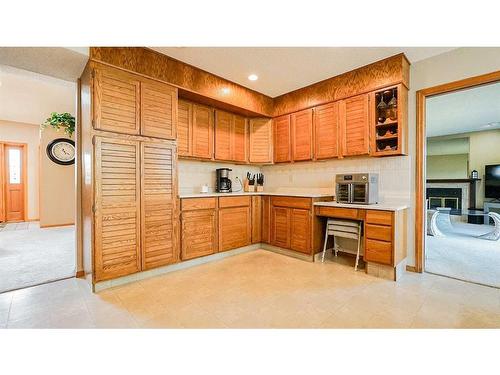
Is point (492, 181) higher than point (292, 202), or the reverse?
point (492, 181)

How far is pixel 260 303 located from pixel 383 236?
1.61 metres

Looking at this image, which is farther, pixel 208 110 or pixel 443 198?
pixel 443 198

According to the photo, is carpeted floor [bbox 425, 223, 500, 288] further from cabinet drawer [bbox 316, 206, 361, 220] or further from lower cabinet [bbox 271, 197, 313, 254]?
lower cabinet [bbox 271, 197, 313, 254]

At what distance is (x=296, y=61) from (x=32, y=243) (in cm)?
526

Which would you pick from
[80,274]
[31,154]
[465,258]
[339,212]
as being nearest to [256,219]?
[339,212]

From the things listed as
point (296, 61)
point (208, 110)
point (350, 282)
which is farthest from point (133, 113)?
point (350, 282)

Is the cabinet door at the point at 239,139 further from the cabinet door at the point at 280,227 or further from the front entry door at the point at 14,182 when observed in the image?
the front entry door at the point at 14,182

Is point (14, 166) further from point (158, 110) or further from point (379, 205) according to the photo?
point (379, 205)

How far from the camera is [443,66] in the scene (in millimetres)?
2854

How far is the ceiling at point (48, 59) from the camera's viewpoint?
223cm

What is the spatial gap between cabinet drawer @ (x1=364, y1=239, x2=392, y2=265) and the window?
878cm

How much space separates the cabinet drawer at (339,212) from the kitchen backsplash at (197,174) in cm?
168

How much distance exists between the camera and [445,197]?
25.0ft
